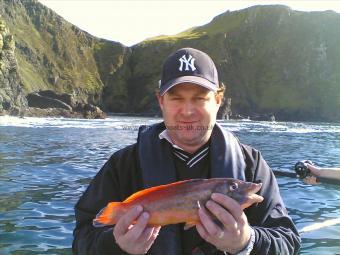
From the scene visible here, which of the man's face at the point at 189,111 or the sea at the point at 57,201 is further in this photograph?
the sea at the point at 57,201

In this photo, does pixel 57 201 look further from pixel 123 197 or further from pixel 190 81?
pixel 190 81

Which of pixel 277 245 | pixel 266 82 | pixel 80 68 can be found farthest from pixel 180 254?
pixel 80 68

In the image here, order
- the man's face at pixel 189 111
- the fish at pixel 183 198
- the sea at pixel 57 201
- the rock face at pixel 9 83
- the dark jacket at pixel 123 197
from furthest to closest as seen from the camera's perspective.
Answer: the rock face at pixel 9 83 < the sea at pixel 57 201 < the man's face at pixel 189 111 < the dark jacket at pixel 123 197 < the fish at pixel 183 198

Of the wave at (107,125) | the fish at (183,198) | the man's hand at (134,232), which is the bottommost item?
the wave at (107,125)

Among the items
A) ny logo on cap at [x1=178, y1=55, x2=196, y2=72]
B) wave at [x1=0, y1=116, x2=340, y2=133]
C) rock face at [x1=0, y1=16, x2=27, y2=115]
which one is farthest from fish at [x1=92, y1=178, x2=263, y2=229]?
rock face at [x1=0, y1=16, x2=27, y2=115]

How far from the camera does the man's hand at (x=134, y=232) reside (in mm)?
3184

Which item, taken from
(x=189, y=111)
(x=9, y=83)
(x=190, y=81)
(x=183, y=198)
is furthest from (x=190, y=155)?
(x=9, y=83)

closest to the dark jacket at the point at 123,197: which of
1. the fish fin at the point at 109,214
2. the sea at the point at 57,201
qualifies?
the fish fin at the point at 109,214

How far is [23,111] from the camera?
8000cm

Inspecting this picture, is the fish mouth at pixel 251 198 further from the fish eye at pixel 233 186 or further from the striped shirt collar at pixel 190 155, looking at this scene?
the striped shirt collar at pixel 190 155

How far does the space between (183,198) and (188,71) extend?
1113mm

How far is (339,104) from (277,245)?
138m

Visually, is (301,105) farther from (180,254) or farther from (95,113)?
(180,254)

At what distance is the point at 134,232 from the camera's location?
3205 mm
